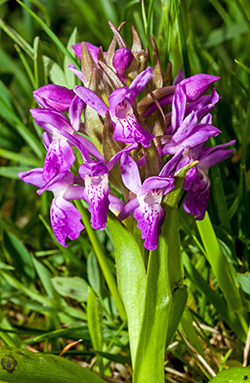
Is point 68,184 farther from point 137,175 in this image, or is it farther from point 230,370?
point 230,370

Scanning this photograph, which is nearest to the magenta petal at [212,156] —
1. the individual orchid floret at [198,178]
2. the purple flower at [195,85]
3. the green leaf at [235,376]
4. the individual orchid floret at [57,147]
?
the individual orchid floret at [198,178]

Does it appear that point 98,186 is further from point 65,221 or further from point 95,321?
point 95,321

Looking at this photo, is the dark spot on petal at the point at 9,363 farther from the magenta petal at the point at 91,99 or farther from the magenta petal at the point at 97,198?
the magenta petal at the point at 91,99

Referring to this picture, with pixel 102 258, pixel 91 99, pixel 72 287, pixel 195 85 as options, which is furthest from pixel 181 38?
pixel 72 287

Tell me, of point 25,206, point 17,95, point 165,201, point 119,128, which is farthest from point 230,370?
point 17,95

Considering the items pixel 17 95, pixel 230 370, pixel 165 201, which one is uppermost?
pixel 17 95

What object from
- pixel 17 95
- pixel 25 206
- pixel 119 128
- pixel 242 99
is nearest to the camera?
pixel 119 128
